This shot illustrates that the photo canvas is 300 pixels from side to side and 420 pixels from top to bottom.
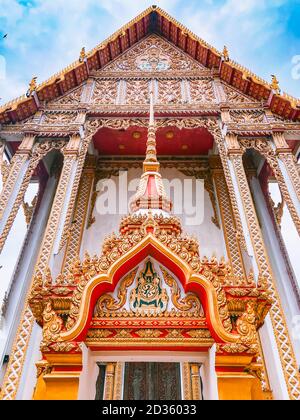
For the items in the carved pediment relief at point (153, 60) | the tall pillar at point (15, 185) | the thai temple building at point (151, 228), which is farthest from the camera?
the carved pediment relief at point (153, 60)

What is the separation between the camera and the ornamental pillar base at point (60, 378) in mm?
2016

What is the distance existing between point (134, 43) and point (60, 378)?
31.7 feet

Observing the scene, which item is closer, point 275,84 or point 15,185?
point 15,185

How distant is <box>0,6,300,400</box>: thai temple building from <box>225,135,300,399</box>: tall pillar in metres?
0.02

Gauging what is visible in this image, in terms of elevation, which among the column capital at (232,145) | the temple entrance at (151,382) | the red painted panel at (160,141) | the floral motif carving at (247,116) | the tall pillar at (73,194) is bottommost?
the temple entrance at (151,382)

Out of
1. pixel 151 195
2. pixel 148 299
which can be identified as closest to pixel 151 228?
pixel 148 299

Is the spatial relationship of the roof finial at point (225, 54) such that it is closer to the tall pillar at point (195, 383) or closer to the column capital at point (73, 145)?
the column capital at point (73, 145)

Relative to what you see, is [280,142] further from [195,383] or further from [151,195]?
[195,383]

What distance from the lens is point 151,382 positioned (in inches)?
270

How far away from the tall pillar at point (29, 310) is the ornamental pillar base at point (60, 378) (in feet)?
9.16

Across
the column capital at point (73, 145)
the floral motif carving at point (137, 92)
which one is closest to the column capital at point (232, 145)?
the floral motif carving at point (137, 92)

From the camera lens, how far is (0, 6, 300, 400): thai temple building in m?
2.29
